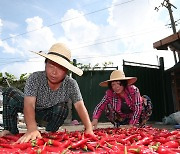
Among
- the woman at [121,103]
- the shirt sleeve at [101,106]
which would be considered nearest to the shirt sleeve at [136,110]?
the woman at [121,103]

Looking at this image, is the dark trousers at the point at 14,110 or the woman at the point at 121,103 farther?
the woman at the point at 121,103

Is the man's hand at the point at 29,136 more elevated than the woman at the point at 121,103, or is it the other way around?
the woman at the point at 121,103

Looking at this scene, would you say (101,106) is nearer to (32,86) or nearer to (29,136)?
(32,86)

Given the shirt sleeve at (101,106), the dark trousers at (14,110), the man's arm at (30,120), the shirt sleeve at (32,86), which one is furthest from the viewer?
the shirt sleeve at (101,106)

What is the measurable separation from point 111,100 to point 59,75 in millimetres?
2115

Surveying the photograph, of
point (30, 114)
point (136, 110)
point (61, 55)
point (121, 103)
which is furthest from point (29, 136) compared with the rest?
point (121, 103)

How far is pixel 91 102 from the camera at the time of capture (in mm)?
8906

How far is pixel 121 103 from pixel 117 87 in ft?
1.08

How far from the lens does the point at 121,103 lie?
4.61 m

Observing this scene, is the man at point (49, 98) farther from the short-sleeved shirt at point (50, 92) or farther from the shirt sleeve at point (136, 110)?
the shirt sleeve at point (136, 110)

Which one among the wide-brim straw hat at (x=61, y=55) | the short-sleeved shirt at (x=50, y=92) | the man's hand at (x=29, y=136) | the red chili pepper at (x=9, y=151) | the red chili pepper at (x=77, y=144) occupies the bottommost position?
the red chili pepper at (x=77, y=144)

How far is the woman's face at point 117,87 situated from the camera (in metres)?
4.48

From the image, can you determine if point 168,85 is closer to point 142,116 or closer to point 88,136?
point 142,116

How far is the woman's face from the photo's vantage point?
4.48 m
